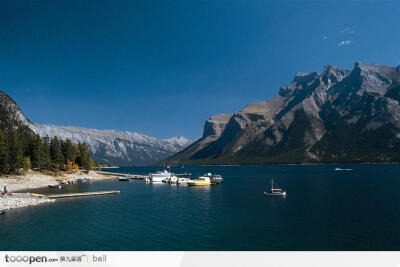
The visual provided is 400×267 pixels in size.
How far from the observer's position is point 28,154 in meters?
159

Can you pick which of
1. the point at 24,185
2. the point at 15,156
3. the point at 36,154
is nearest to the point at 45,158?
the point at 36,154

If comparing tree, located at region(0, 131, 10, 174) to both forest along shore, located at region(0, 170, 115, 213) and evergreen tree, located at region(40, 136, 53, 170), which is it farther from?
evergreen tree, located at region(40, 136, 53, 170)

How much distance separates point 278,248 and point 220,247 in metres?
7.73

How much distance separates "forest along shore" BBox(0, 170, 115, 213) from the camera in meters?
72.4

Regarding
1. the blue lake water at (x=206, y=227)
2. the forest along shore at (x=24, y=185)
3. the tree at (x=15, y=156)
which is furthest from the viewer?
the tree at (x=15, y=156)

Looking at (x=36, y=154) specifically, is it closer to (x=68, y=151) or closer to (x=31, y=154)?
(x=31, y=154)

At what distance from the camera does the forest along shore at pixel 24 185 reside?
72438 mm
